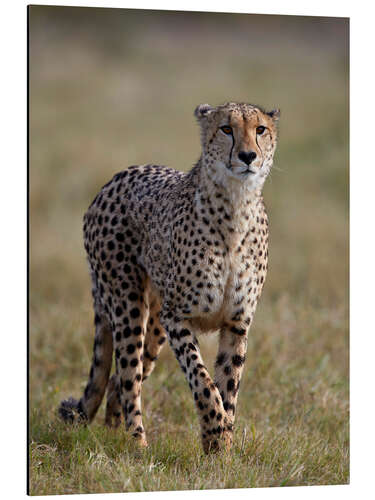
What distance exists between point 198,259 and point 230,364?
434 millimetres

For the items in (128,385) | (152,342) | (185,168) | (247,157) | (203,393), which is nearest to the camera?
(247,157)

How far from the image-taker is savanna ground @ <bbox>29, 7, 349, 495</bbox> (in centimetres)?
369

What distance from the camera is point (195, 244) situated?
11.7 feet

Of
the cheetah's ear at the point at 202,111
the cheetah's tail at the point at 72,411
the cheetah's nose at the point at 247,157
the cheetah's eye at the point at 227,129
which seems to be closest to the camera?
the cheetah's nose at the point at 247,157

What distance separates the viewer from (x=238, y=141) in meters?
3.39

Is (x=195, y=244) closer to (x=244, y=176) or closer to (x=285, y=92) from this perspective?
(x=244, y=176)

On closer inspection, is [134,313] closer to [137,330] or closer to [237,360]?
[137,330]

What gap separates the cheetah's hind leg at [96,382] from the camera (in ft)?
13.5

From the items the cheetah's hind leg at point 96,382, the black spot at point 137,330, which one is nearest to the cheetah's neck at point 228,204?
the black spot at point 137,330

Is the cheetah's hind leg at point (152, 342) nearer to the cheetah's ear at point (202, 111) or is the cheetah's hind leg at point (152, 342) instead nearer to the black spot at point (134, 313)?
the black spot at point (134, 313)

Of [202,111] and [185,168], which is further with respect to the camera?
[185,168]

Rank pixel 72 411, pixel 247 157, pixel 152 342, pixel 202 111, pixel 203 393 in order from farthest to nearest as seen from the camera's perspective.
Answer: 1. pixel 152 342
2. pixel 72 411
3. pixel 202 111
4. pixel 203 393
5. pixel 247 157

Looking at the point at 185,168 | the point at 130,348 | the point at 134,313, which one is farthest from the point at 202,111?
the point at 185,168

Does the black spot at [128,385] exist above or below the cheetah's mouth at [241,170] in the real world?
below
